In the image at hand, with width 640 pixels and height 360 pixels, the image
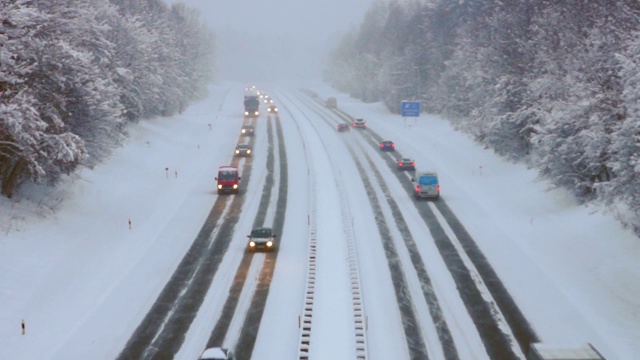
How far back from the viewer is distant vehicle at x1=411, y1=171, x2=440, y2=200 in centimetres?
4291

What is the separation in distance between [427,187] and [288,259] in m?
15.5

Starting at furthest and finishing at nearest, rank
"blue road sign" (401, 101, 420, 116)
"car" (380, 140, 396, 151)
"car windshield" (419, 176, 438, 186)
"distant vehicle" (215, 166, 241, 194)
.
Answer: "blue road sign" (401, 101, 420, 116)
"car" (380, 140, 396, 151)
"distant vehicle" (215, 166, 241, 194)
"car windshield" (419, 176, 438, 186)

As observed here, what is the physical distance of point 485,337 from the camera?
72.3ft

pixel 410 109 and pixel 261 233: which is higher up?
pixel 410 109

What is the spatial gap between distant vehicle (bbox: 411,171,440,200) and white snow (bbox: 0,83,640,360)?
3.24ft

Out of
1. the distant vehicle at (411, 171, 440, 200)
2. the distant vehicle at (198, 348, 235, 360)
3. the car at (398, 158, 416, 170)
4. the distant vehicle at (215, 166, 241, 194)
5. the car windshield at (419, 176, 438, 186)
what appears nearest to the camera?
the distant vehicle at (198, 348, 235, 360)

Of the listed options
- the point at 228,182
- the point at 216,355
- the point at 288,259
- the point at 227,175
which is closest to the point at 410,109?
the point at 227,175

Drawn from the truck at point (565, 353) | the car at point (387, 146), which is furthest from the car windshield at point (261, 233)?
the car at point (387, 146)

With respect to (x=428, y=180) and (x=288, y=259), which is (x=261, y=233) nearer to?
(x=288, y=259)

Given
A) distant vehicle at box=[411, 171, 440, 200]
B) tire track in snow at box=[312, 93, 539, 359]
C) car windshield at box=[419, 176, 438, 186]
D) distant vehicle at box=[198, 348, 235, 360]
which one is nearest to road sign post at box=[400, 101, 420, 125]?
distant vehicle at box=[411, 171, 440, 200]

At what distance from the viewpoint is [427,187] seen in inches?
1690

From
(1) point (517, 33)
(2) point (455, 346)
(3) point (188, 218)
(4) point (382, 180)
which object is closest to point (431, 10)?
(1) point (517, 33)

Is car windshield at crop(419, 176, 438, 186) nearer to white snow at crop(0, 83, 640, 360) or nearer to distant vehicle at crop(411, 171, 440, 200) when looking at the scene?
distant vehicle at crop(411, 171, 440, 200)

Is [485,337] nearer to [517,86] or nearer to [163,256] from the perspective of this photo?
[163,256]
